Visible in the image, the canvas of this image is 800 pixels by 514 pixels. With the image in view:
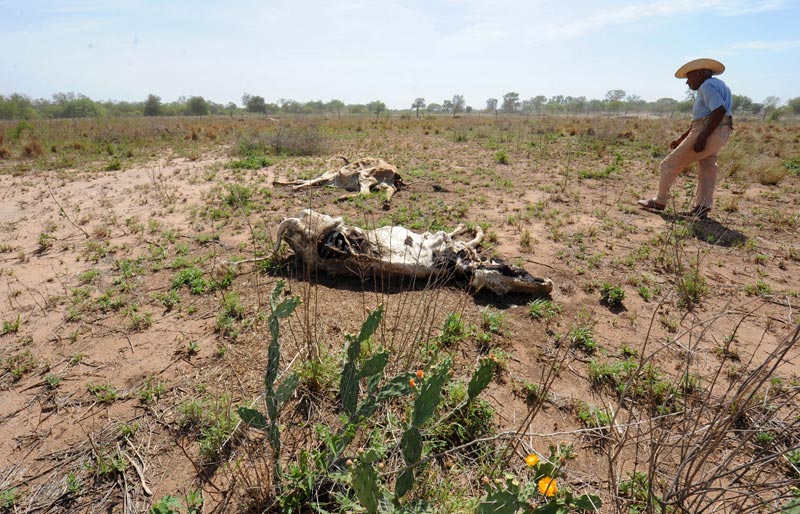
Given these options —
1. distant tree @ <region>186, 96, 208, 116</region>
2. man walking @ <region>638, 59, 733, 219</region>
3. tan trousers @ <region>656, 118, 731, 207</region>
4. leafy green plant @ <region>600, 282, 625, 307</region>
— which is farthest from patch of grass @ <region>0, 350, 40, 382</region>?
distant tree @ <region>186, 96, 208, 116</region>

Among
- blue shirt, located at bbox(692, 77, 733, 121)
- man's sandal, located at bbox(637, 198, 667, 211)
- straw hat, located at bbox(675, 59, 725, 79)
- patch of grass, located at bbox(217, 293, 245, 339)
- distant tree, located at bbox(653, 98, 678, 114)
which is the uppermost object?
distant tree, located at bbox(653, 98, 678, 114)

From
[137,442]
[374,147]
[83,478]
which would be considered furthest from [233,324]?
[374,147]

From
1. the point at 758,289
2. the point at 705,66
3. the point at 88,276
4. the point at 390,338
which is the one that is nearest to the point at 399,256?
the point at 390,338

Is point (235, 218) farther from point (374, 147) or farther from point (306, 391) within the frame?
point (374, 147)

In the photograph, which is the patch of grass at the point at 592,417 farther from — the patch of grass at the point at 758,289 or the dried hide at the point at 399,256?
the patch of grass at the point at 758,289

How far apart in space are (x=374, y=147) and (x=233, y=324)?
11.4 meters

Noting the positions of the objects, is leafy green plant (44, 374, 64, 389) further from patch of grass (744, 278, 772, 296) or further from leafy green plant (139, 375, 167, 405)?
patch of grass (744, 278, 772, 296)

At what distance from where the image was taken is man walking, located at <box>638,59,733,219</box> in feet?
18.3

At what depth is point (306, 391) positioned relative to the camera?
8.72 ft

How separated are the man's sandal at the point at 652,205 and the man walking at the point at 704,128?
0.40 meters

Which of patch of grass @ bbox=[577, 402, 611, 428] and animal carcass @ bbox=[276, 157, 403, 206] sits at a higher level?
animal carcass @ bbox=[276, 157, 403, 206]

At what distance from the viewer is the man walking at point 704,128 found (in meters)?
5.57

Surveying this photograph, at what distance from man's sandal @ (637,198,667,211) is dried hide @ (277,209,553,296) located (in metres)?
4.02

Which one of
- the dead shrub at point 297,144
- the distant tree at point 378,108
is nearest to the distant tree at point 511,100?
the distant tree at point 378,108
